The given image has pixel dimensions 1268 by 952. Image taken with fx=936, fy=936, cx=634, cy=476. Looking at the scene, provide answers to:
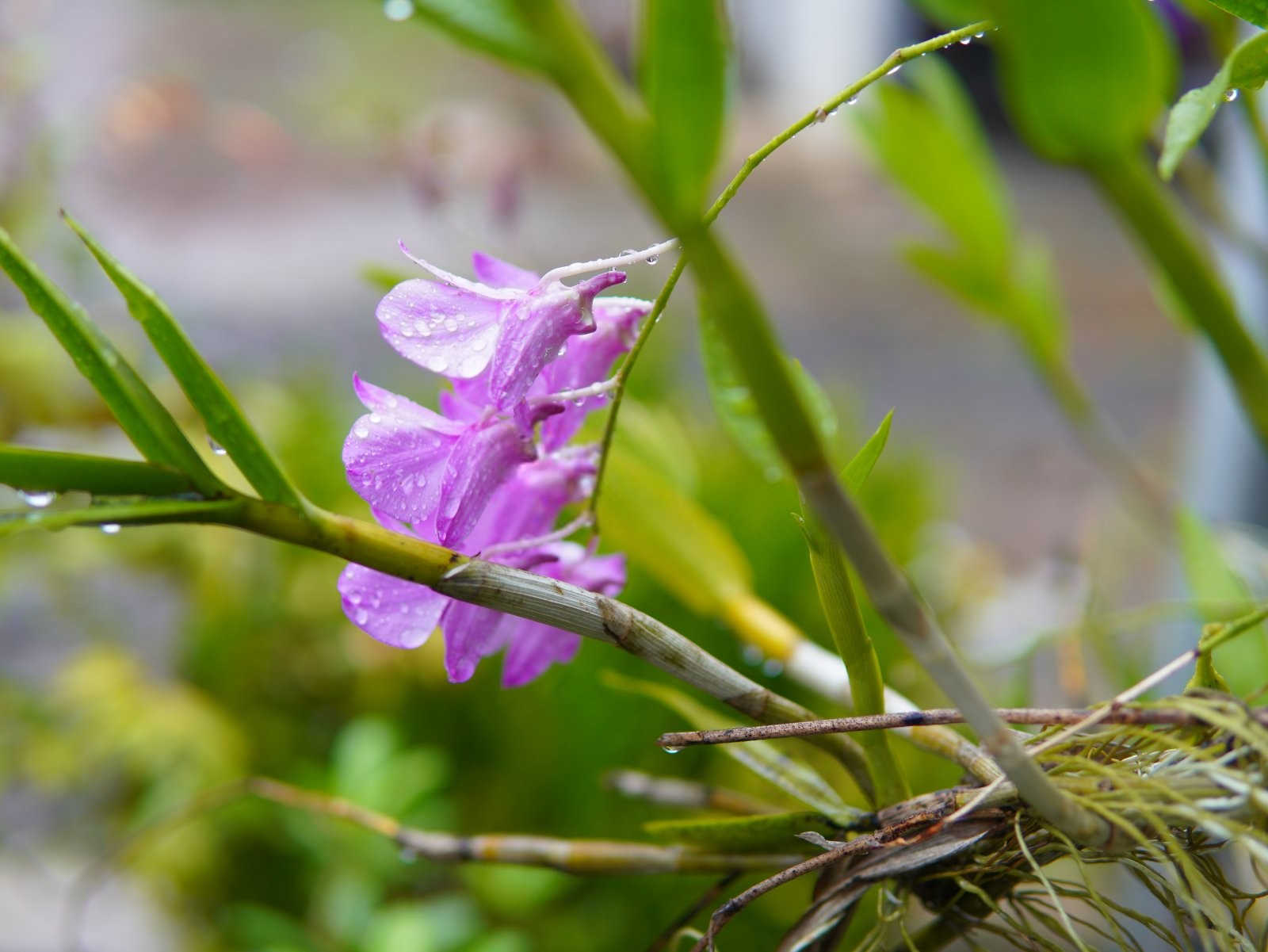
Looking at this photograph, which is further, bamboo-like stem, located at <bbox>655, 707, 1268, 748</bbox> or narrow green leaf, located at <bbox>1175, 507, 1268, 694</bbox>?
narrow green leaf, located at <bbox>1175, 507, 1268, 694</bbox>

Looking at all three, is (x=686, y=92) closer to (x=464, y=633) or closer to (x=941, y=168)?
(x=464, y=633)

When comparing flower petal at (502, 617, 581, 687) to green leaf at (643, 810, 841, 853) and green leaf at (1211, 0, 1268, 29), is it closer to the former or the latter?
green leaf at (643, 810, 841, 853)

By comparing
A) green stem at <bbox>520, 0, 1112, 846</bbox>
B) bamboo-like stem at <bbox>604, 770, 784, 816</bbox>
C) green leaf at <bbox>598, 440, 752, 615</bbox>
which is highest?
green stem at <bbox>520, 0, 1112, 846</bbox>

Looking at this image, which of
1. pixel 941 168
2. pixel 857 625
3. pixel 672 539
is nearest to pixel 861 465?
pixel 857 625

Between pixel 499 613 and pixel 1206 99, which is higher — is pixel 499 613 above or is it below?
below

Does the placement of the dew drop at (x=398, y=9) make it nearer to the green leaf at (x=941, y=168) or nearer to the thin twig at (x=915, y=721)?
the thin twig at (x=915, y=721)

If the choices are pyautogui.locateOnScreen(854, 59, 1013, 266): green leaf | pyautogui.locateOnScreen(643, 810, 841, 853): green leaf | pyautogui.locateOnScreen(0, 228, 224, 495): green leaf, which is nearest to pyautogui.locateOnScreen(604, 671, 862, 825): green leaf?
pyautogui.locateOnScreen(643, 810, 841, 853): green leaf
